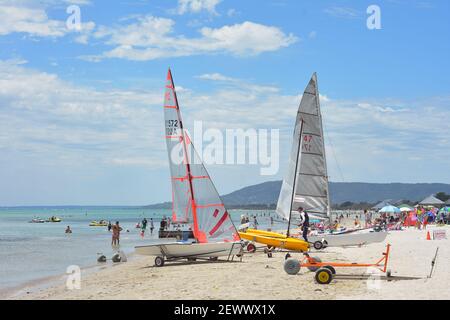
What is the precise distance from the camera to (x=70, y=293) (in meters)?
16.4

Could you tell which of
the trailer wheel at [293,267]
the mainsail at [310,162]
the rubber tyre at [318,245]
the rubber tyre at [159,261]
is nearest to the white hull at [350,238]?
the rubber tyre at [318,245]

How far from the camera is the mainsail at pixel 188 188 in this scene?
20.6 meters

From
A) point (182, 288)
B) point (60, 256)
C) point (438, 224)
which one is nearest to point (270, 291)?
point (182, 288)

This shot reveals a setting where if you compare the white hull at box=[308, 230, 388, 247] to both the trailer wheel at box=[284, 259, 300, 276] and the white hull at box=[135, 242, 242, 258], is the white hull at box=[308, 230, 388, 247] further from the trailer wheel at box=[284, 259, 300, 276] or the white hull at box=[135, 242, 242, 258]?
the trailer wheel at box=[284, 259, 300, 276]

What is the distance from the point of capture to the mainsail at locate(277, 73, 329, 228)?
1022 inches

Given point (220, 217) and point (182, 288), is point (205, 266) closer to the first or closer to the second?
point (220, 217)

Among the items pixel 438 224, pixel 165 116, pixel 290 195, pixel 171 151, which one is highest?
pixel 165 116

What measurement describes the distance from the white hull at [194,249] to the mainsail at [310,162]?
597 centimetres

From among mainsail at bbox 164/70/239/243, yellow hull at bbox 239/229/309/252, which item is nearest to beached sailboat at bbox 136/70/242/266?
mainsail at bbox 164/70/239/243

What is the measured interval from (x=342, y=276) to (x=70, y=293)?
7.62 m

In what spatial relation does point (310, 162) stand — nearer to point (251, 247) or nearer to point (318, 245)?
point (318, 245)

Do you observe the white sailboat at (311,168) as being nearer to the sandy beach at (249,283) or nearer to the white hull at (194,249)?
the sandy beach at (249,283)

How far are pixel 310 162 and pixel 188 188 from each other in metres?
7.58

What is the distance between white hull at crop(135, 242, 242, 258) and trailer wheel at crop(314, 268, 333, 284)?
675 cm
